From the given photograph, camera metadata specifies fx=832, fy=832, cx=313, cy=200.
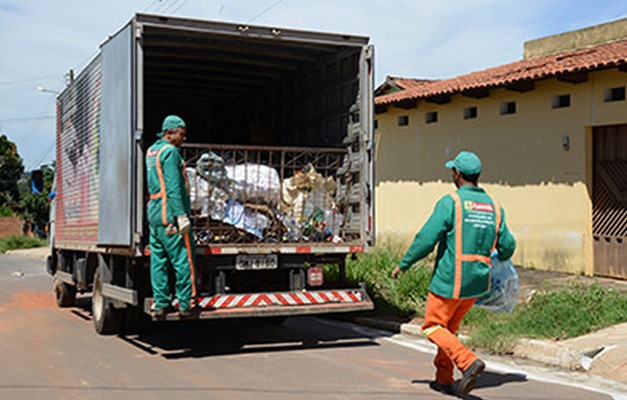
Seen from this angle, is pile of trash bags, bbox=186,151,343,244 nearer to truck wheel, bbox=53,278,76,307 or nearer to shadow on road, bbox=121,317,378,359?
shadow on road, bbox=121,317,378,359

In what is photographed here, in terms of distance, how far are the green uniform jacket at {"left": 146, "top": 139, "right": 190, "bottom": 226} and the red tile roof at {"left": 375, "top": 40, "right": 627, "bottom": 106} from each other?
25.9 ft

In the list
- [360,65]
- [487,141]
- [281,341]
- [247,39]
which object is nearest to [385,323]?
[281,341]

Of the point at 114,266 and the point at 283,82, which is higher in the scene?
the point at 283,82

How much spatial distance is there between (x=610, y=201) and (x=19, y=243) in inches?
1309

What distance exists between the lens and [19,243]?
4075 cm

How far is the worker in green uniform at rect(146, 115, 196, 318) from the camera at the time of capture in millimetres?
7930

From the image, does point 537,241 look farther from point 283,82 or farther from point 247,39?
point 247,39

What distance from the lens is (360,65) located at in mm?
9617


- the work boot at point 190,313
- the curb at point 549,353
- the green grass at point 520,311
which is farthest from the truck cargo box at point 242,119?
the curb at point 549,353

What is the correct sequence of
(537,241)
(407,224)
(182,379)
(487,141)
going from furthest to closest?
(407,224) < (487,141) < (537,241) < (182,379)

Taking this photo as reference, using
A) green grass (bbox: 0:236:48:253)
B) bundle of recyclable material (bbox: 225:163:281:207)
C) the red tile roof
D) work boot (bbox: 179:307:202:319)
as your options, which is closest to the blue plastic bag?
work boot (bbox: 179:307:202:319)

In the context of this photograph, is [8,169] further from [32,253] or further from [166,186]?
[166,186]

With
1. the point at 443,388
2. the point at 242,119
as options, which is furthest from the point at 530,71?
the point at 443,388

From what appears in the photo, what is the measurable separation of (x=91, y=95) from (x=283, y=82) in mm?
2805
